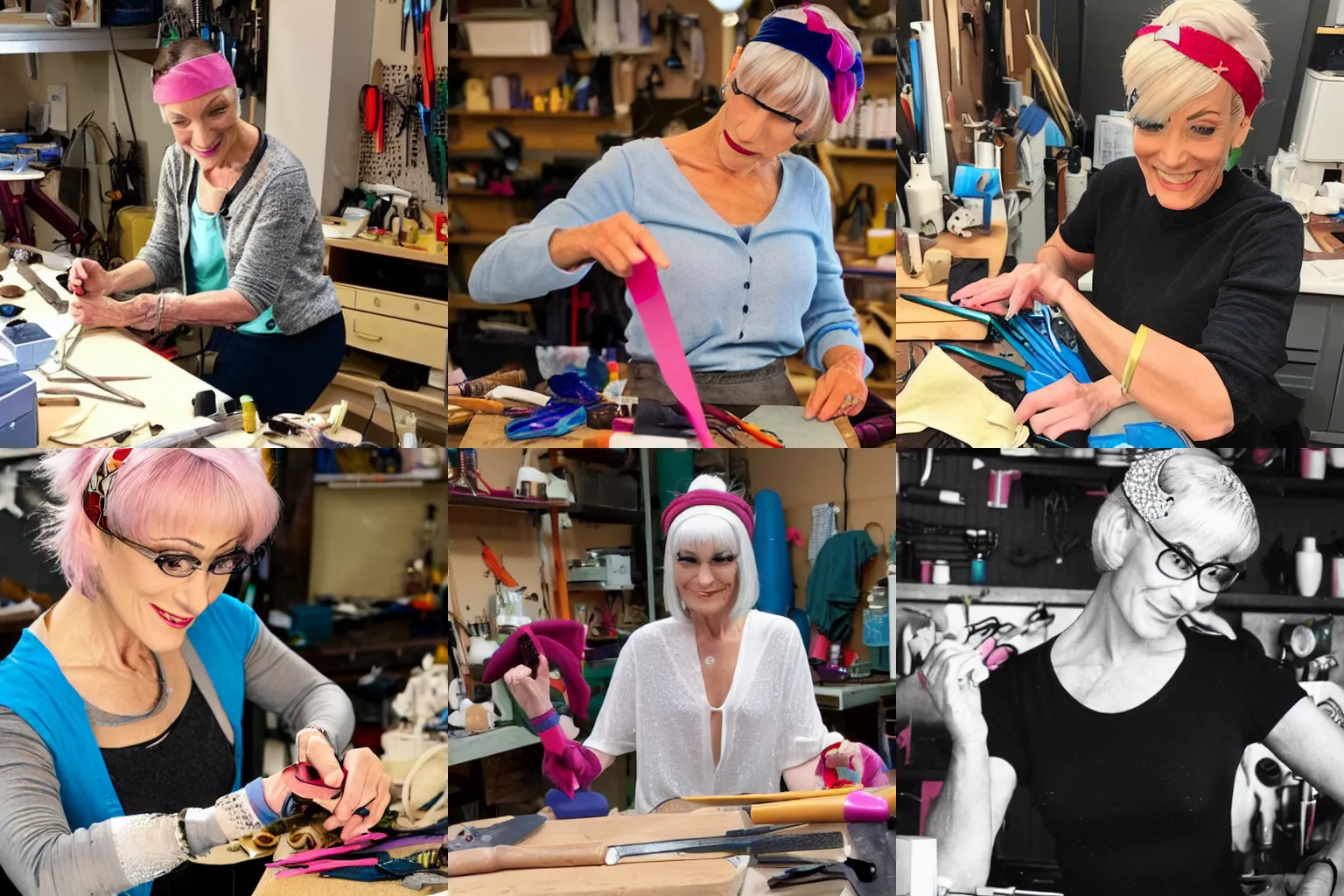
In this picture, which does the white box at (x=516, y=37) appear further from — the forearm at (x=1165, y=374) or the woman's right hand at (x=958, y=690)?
the woman's right hand at (x=958, y=690)

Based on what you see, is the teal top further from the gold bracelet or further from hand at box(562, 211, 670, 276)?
the gold bracelet

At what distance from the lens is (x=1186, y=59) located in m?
2.41

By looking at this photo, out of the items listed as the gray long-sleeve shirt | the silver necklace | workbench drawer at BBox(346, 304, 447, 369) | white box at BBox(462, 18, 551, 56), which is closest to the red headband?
white box at BBox(462, 18, 551, 56)

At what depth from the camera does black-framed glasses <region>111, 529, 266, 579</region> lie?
243cm

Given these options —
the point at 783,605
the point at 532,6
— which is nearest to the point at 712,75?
the point at 532,6

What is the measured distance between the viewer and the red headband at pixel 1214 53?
2.41m

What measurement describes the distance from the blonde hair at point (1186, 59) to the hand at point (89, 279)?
81.6 inches

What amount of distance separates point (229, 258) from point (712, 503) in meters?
1.09

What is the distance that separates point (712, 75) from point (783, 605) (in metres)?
1.11

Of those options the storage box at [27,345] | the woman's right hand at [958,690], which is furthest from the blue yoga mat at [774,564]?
the storage box at [27,345]

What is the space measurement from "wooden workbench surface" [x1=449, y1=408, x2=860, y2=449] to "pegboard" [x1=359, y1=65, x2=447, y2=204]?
1.47 feet

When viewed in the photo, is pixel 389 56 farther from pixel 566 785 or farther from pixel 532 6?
pixel 566 785

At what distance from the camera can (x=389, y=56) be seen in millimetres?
2379

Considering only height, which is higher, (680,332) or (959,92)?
(959,92)
